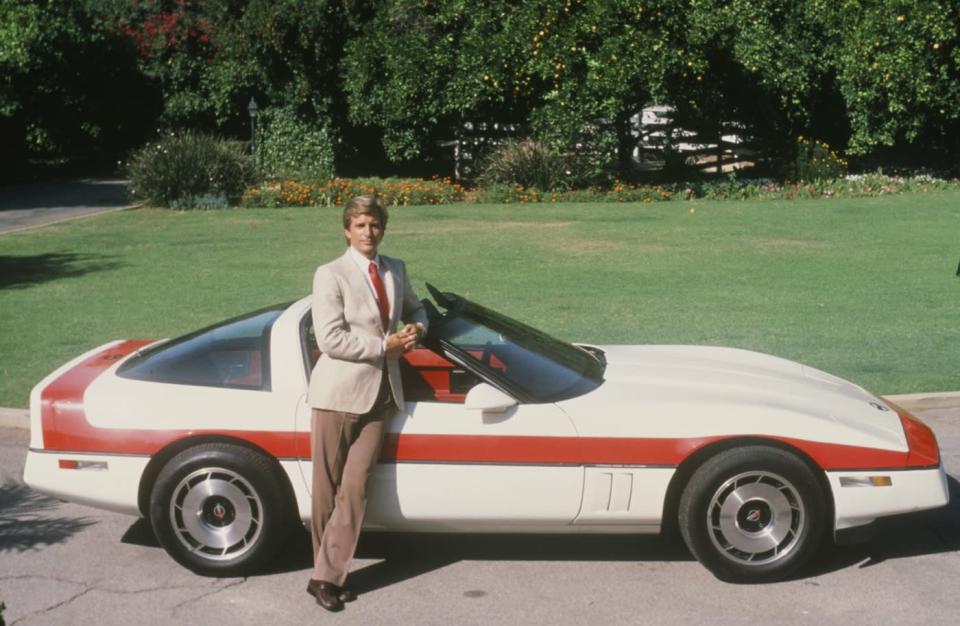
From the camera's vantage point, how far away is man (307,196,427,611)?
5195 millimetres

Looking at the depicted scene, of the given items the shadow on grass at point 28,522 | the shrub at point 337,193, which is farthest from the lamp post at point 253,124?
the shadow on grass at point 28,522

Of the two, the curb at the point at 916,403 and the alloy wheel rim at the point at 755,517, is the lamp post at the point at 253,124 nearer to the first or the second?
the curb at the point at 916,403

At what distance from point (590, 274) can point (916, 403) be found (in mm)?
7497

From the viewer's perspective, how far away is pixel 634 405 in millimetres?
5473

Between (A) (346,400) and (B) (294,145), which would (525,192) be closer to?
(B) (294,145)

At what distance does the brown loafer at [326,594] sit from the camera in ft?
16.9

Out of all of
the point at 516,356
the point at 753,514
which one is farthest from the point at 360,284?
the point at 753,514

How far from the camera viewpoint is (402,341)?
519 cm

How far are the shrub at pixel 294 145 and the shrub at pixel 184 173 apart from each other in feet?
26.3

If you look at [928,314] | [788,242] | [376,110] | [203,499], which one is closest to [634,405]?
[203,499]

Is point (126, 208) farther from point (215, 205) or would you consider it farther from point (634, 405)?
point (634, 405)

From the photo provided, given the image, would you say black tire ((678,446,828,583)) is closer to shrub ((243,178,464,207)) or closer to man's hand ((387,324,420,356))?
man's hand ((387,324,420,356))

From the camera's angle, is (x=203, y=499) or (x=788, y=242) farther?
(x=788, y=242)

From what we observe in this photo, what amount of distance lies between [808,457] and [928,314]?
25.0ft
